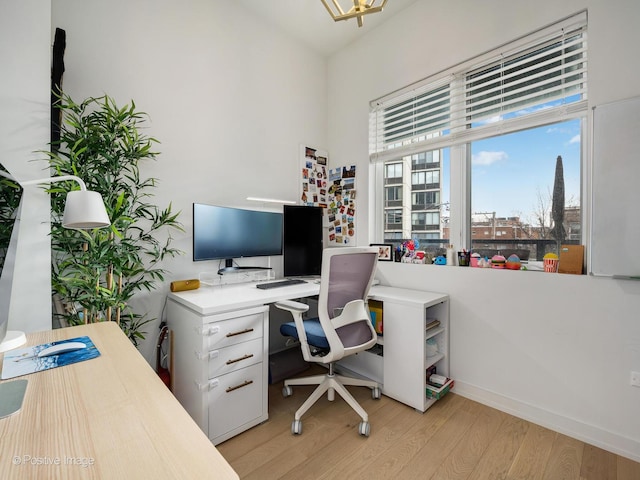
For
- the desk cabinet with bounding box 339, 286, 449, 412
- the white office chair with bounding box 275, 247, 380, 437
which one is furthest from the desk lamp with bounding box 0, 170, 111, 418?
the desk cabinet with bounding box 339, 286, 449, 412

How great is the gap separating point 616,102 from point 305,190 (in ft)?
7.49

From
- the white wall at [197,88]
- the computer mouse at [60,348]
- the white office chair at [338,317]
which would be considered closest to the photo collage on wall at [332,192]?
the white wall at [197,88]

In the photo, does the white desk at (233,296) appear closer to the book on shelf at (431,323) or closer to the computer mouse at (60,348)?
the computer mouse at (60,348)

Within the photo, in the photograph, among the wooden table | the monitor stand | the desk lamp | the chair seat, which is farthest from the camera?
the monitor stand

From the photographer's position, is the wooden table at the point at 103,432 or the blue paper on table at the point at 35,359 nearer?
the wooden table at the point at 103,432

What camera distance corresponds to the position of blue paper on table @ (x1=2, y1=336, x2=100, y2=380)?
0.89m

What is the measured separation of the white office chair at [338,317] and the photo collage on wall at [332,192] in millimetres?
1100

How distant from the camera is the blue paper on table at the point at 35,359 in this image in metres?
0.89

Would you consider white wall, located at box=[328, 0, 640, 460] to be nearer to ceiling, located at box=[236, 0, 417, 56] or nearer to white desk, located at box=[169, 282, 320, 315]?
ceiling, located at box=[236, 0, 417, 56]

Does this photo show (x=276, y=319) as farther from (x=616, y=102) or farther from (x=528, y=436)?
(x=616, y=102)

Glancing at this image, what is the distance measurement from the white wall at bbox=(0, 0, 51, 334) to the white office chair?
1194 mm

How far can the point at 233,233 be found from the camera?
2291mm

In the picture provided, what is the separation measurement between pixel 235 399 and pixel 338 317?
767 mm

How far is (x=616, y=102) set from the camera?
1621 millimetres
